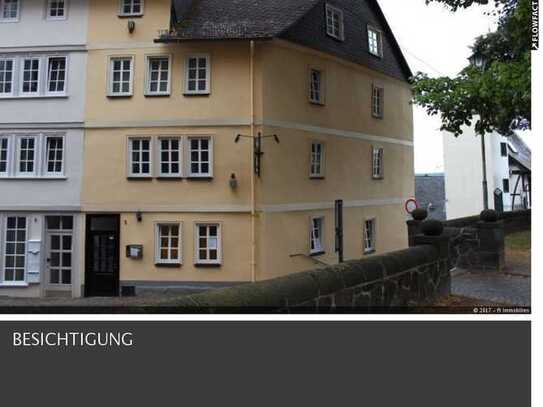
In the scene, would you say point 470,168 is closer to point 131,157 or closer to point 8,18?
point 131,157

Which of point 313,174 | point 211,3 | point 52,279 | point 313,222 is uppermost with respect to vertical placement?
point 211,3

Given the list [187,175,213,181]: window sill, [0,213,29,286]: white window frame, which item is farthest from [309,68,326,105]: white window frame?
[0,213,29,286]: white window frame

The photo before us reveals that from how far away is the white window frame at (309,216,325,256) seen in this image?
8758 mm

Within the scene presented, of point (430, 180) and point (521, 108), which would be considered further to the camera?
point (430, 180)

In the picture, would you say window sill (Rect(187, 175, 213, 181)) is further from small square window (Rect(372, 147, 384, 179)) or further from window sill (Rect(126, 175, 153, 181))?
small square window (Rect(372, 147, 384, 179))

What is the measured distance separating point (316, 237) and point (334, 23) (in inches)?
166

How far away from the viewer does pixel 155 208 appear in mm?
8969

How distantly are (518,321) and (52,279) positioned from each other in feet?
22.0

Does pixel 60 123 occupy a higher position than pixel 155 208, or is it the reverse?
pixel 60 123

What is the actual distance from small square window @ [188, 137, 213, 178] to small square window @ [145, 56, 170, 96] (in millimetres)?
959

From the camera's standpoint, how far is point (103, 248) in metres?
8.98

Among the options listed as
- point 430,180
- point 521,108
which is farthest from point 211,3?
point 521,108
